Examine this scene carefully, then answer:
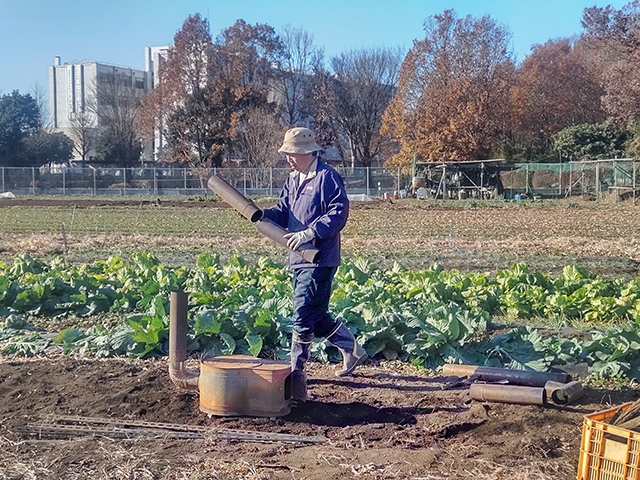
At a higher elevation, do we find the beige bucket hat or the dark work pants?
the beige bucket hat

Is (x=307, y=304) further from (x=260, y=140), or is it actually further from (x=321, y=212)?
(x=260, y=140)

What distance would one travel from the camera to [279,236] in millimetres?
4898

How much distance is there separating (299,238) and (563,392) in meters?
2.12

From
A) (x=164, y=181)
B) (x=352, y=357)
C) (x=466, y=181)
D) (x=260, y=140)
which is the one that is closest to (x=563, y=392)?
(x=352, y=357)

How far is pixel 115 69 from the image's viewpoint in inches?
2862

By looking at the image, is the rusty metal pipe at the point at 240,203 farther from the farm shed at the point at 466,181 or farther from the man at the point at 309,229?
the farm shed at the point at 466,181

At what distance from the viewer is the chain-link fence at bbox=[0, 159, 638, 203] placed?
41.3 metres

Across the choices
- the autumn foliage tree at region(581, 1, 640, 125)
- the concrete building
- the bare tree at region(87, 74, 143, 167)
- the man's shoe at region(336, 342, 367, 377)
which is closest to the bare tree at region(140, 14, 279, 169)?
the bare tree at region(87, 74, 143, 167)

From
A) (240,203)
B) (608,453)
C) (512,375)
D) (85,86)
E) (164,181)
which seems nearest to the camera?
(608,453)

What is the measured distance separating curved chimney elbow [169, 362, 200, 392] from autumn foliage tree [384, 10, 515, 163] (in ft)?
137

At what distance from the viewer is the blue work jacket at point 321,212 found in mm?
4895

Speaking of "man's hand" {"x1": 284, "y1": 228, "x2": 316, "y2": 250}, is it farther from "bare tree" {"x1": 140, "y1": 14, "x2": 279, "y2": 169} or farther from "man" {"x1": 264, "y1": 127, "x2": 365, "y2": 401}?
"bare tree" {"x1": 140, "y1": 14, "x2": 279, "y2": 169}

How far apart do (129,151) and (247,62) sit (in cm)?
1480

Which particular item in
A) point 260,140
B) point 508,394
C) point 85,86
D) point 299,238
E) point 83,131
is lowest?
point 508,394
